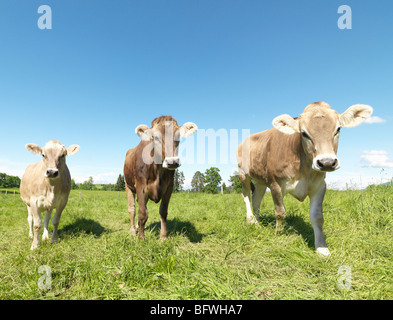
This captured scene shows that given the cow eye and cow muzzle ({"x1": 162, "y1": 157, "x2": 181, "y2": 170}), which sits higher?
the cow eye

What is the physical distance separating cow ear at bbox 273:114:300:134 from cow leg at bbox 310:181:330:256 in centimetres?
113

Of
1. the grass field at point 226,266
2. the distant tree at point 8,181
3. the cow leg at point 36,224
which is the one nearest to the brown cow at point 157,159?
the grass field at point 226,266

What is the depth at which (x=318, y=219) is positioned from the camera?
3604mm

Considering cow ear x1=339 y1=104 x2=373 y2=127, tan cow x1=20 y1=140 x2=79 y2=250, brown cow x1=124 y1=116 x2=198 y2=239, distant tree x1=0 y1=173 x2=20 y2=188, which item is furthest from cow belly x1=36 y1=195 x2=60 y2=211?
distant tree x1=0 y1=173 x2=20 y2=188

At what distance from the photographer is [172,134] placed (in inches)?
154

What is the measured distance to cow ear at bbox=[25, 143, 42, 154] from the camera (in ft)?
14.8

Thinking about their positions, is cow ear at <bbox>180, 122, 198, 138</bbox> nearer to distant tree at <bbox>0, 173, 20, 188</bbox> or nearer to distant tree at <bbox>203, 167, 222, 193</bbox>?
distant tree at <bbox>203, 167, 222, 193</bbox>

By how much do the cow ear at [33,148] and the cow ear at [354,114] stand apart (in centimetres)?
600

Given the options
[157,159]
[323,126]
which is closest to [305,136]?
[323,126]

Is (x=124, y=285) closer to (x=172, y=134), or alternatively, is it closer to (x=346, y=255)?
(x=172, y=134)

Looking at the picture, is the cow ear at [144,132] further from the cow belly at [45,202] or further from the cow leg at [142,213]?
the cow belly at [45,202]
